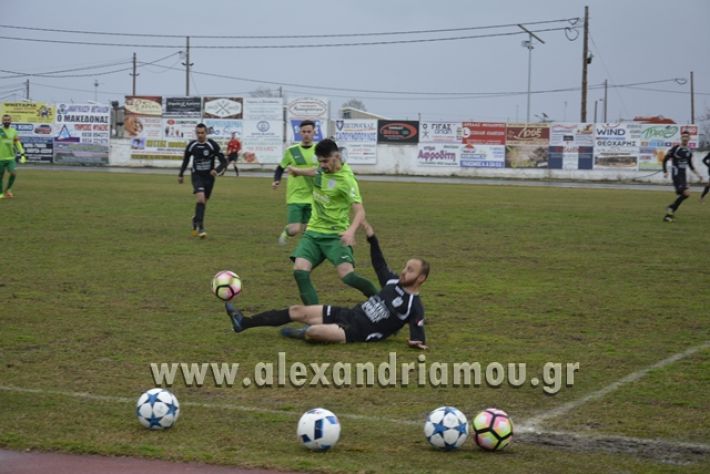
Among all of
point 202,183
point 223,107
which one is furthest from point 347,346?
point 223,107

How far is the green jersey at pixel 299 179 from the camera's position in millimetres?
14578

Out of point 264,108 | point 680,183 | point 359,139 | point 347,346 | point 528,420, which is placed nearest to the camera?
point 528,420

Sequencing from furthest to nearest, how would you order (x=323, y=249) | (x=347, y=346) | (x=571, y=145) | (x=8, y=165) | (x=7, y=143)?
(x=571, y=145)
(x=8, y=165)
(x=7, y=143)
(x=323, y=249)
(x=347, y=346)

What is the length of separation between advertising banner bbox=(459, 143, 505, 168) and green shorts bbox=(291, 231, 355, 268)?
4178cm

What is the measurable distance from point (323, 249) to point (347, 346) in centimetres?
149

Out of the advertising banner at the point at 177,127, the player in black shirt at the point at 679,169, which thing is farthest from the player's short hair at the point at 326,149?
the advertising banner at the point at 177,127

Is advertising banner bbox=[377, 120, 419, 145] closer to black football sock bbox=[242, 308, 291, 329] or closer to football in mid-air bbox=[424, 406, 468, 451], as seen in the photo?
black football sock bbox=[242, 308, 291, 329]

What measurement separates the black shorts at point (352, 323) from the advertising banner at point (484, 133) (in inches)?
1687

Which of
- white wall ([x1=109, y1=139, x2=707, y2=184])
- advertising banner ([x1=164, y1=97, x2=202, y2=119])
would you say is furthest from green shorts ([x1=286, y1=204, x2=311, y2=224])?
advertising banner ([x1=164, y1=97, x2=202, y2=119])

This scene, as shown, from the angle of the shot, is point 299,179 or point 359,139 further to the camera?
point 359,139

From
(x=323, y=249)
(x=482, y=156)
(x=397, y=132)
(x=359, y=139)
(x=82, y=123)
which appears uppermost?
(x=82, y=123)

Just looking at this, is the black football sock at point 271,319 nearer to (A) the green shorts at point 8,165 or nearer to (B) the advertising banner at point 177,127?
(A) the green shorts at point 8,165

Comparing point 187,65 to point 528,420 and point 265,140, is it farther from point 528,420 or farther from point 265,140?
point 528,420

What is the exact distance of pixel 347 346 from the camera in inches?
356
